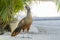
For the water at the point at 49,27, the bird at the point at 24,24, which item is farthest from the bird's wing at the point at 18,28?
the water at the point at 49,27

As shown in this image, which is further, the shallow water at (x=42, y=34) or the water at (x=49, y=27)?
the water at (x=49, y=27)

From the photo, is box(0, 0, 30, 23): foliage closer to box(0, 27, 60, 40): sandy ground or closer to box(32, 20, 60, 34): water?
box(0, 27, 60, 40): sandy ground

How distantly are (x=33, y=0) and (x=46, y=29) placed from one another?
0.57 metres

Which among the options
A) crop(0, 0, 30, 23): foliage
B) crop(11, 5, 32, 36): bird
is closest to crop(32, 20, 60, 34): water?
crop(11, 5, 32, 36): bird

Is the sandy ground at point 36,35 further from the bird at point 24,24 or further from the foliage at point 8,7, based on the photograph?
the foliage at point 8,7

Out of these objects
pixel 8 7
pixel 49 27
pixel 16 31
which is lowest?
pixel 49 27

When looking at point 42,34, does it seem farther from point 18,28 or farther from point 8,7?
point 8,7

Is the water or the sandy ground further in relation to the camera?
the water

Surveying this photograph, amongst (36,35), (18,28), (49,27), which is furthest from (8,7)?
(49,27)

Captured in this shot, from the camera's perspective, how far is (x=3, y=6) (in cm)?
238

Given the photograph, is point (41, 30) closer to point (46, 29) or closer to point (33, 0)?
point (46, 29)

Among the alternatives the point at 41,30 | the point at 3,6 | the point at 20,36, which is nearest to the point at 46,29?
the point at 41,30

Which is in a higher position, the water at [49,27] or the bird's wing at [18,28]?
the bird's wing at [18,28]

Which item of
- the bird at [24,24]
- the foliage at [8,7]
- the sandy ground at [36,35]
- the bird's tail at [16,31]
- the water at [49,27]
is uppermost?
the foliage at [8,7]
